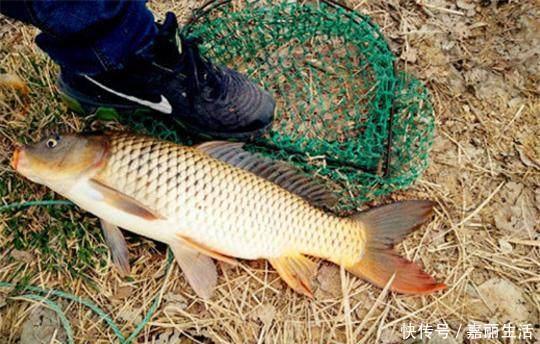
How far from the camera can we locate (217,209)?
1.82 meters

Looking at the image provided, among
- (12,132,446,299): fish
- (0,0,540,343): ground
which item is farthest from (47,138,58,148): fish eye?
(0,0,540,343): ground

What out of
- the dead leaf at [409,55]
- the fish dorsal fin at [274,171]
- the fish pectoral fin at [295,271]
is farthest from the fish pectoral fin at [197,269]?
the dead leaf at [409,55]

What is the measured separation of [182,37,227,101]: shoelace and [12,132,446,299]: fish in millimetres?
183

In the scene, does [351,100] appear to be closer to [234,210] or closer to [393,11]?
[393,11]

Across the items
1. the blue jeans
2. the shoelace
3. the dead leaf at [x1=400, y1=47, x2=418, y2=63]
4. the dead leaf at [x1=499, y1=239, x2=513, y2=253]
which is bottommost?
the dead leaf at [x1=499, y1=239, x2=513, y2=253]

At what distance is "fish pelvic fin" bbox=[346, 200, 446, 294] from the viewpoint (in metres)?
1.88

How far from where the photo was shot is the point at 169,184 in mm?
1804

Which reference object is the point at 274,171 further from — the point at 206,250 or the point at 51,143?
the point at 51,143

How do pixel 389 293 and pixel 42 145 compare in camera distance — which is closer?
pixel 42 145

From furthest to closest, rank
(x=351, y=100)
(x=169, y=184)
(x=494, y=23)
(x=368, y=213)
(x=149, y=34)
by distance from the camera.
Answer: (x=494, y=23)
(x=351, y=100)
(x=368, y=213)
(x=169, y=184)
(x=149, y=34)

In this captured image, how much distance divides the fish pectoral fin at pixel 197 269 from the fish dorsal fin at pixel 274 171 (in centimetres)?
34

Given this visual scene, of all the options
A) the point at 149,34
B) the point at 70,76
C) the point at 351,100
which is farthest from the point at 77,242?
the point at 351,100

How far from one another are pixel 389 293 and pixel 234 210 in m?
0.64

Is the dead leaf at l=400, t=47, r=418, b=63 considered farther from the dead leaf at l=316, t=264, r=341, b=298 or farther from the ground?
the dead leaf at l=316, t=264, r=341, b=298
